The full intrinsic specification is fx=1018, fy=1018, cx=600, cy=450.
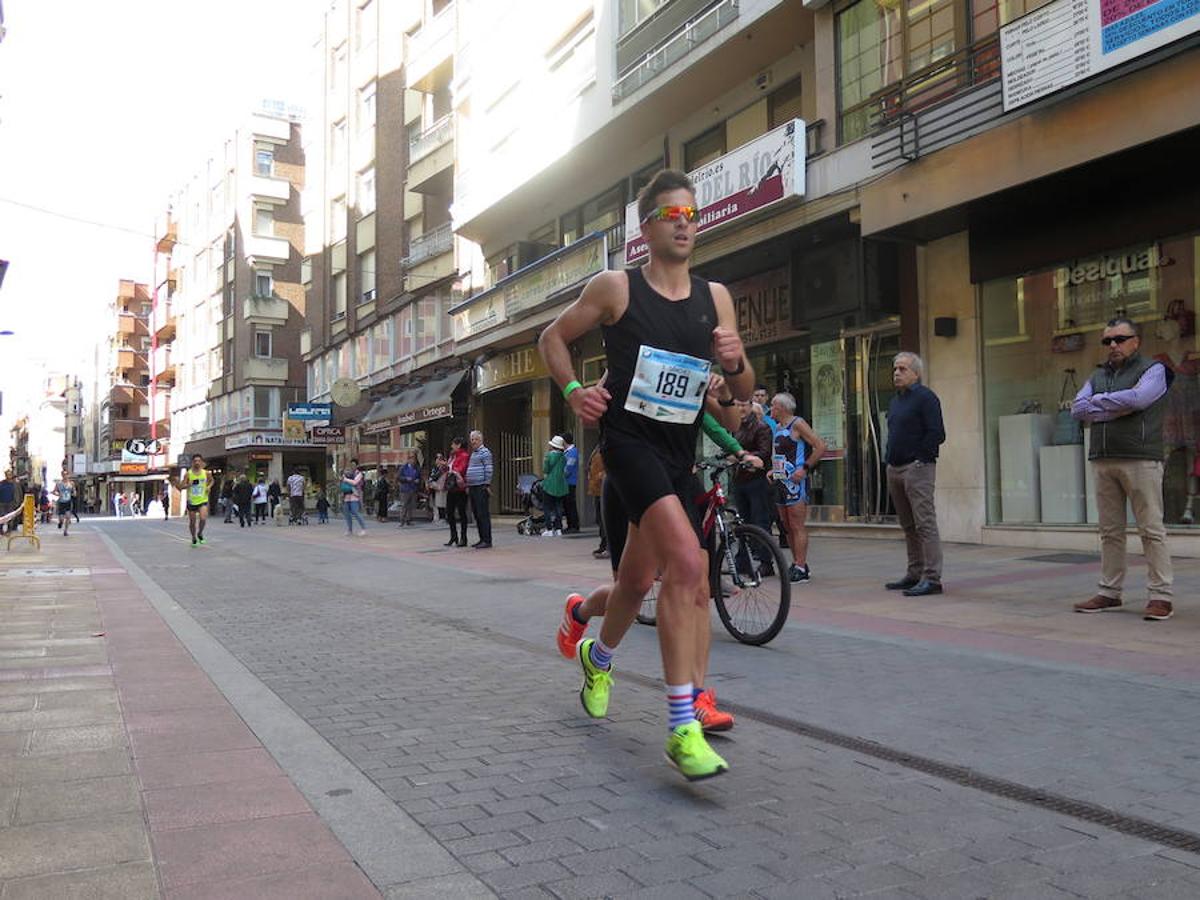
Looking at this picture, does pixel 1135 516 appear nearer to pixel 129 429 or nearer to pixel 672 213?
pixel 672 213

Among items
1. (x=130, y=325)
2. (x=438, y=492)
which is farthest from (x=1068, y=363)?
(x=130, y=325)

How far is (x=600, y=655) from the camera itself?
4.13 metres

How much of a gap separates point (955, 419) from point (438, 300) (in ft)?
71.3

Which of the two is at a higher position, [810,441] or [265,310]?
[265,310]

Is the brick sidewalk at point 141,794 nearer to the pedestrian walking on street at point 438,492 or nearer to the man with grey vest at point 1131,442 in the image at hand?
the man with grey vest at point 1131,442

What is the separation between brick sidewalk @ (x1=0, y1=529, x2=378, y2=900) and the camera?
2561 millimetres

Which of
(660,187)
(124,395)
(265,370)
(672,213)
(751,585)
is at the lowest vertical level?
(751,585)

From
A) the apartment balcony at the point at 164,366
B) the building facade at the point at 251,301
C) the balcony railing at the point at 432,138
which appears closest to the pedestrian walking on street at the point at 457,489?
the balcony railing at the point at 432,138

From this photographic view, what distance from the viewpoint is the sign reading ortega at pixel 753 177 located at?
47.0 feet

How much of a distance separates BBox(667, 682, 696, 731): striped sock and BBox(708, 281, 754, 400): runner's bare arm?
1143mm

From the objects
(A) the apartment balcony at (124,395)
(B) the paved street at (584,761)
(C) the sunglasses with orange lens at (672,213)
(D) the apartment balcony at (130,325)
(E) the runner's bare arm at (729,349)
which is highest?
(D) the apartment balcony at (130,325)

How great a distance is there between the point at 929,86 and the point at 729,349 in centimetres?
1087

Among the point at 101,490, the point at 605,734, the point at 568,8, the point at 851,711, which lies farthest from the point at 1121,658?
the point at 101,490

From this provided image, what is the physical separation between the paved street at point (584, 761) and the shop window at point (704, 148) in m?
12.9
